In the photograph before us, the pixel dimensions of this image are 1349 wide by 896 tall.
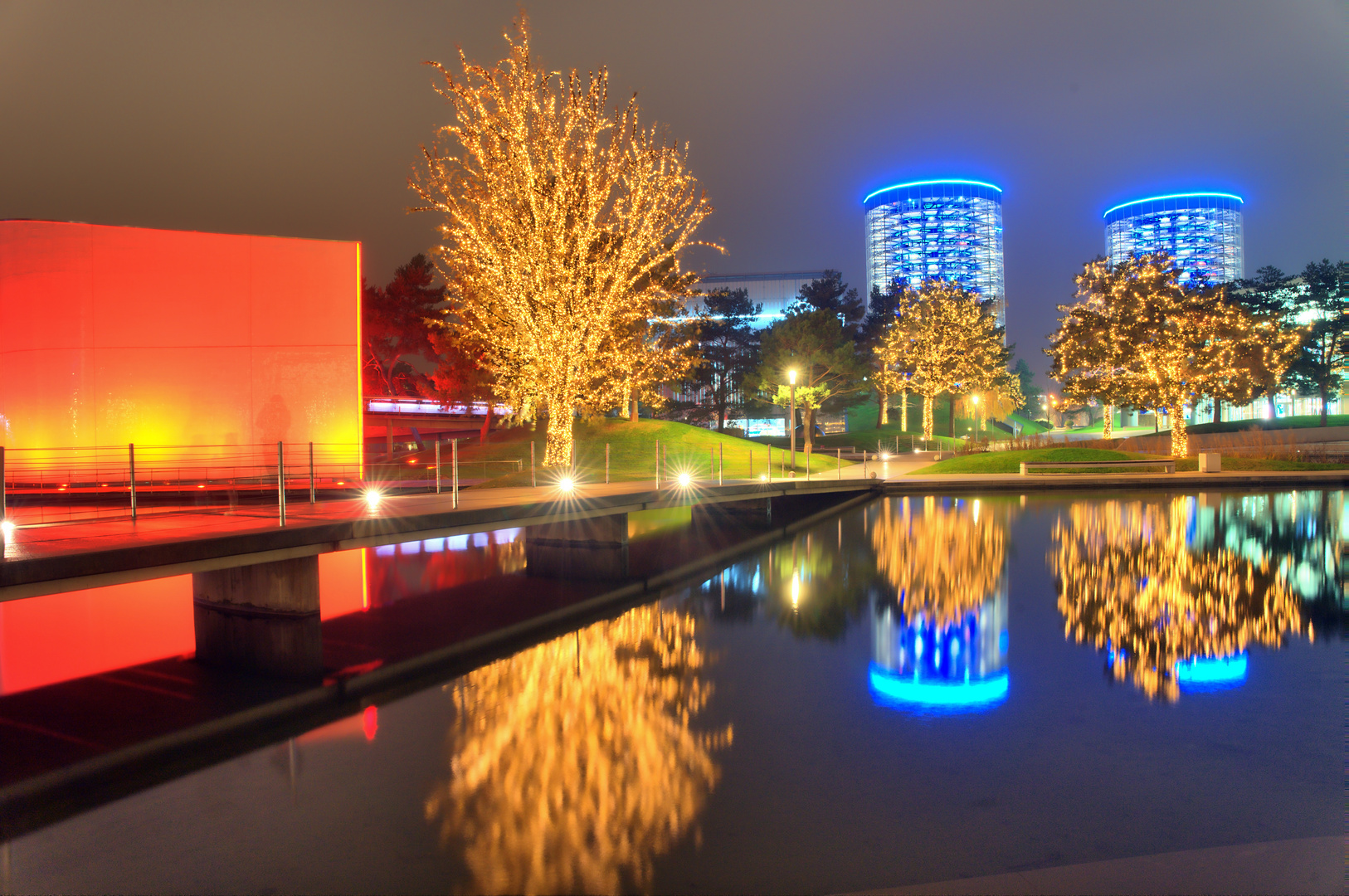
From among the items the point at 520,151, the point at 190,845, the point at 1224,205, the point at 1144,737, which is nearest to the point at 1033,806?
the point at 1144,737

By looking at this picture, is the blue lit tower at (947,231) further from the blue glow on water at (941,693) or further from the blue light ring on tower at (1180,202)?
the blue glow on water at (941,693)

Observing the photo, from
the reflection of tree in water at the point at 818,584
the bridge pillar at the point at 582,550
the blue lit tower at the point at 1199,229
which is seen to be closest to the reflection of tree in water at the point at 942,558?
the reflection of tree in water at the point at 818,584

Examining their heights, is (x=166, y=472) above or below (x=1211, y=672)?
above

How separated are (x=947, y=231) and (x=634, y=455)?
13923cm

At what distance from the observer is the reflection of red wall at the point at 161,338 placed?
17.5m

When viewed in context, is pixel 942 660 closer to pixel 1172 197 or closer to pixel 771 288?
pixel 771 288

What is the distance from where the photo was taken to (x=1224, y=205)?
16025 cm

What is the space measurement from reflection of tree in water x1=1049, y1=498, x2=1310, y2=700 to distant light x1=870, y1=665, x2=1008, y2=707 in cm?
125

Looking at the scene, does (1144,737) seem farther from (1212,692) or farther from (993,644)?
(993,644)

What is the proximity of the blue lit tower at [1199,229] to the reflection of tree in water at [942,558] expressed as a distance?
16399cm

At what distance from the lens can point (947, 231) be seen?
155 metres

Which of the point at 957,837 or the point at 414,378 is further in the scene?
the point at 414,378

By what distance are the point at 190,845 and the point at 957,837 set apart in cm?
437

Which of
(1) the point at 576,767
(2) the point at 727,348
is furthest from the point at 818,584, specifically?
(2) the point at 727,348
